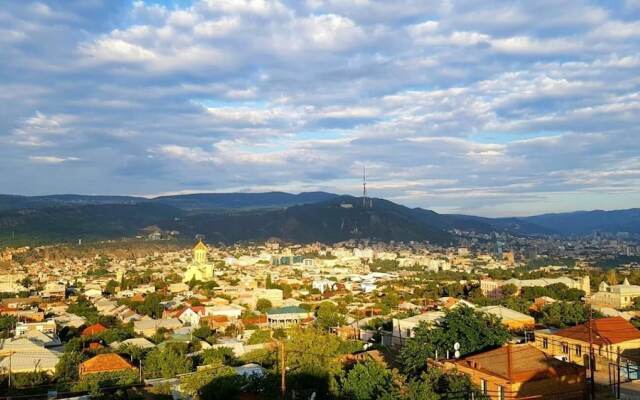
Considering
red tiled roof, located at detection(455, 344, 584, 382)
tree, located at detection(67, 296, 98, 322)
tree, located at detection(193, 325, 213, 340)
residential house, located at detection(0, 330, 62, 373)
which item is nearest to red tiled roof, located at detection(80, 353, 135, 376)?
residential house, located at detection(0, 330, 62, 373)

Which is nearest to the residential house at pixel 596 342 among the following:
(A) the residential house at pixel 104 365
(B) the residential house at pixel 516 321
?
(B) the residential house at pixel 516 321

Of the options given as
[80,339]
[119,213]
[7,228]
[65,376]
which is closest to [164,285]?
[80,339]

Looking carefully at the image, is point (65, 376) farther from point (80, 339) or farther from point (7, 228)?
point (7, 228)

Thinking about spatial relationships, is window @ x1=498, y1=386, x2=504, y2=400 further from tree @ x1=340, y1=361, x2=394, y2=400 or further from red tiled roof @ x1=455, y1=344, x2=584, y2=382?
tree @ x1=340, y1=361, x2=394, y2=400

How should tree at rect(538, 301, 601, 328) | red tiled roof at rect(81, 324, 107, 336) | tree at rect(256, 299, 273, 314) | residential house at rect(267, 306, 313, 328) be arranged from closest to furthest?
tree at rect(538, 301, 601, 328), red tiled roof at rect(81, 324, 107, 336), residential house at rect(267, 306, 313, 328), tree at rect(256, 299, 273, 314)

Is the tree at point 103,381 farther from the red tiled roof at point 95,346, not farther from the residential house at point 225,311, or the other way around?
the residential house at point 225,311

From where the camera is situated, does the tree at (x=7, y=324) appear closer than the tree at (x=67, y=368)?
No

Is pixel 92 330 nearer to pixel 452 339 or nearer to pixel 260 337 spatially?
pixel 260 337
